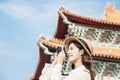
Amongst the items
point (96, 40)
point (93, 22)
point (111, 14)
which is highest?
point (111, 14)

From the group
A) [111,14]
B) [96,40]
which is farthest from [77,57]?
[111,14]

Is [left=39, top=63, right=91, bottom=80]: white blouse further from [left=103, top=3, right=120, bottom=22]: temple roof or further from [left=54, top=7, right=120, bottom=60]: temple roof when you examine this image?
[left=103, top=3, right=120, bottom=22]: temple roof

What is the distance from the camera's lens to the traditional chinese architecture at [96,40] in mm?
18094

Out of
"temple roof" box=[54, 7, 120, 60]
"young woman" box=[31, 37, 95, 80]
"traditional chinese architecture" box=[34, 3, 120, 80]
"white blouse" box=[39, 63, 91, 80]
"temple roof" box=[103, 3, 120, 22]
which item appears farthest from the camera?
"temple roof" box=[103, 3, 120, 22]

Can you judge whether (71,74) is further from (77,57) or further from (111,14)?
(111,14)

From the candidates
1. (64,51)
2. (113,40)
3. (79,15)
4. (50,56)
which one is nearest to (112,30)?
(113,40)

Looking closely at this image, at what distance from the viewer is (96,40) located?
1986cm

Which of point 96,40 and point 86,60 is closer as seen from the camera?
point 86,60

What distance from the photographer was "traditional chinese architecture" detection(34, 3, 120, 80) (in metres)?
18.1

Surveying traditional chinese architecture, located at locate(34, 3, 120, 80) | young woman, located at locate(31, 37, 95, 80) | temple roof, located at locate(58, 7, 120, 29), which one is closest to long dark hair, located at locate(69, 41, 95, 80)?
young woman, located at locate(31, 37, 95, 80)

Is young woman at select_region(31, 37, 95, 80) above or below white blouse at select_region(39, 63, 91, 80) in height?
above

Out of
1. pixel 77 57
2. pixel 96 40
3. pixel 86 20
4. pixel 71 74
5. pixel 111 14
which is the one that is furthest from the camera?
pixel 111 14

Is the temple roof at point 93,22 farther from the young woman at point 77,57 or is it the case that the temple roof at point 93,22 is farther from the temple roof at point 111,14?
the young woman at point 77,57

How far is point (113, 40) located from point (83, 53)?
1584 centimetres
